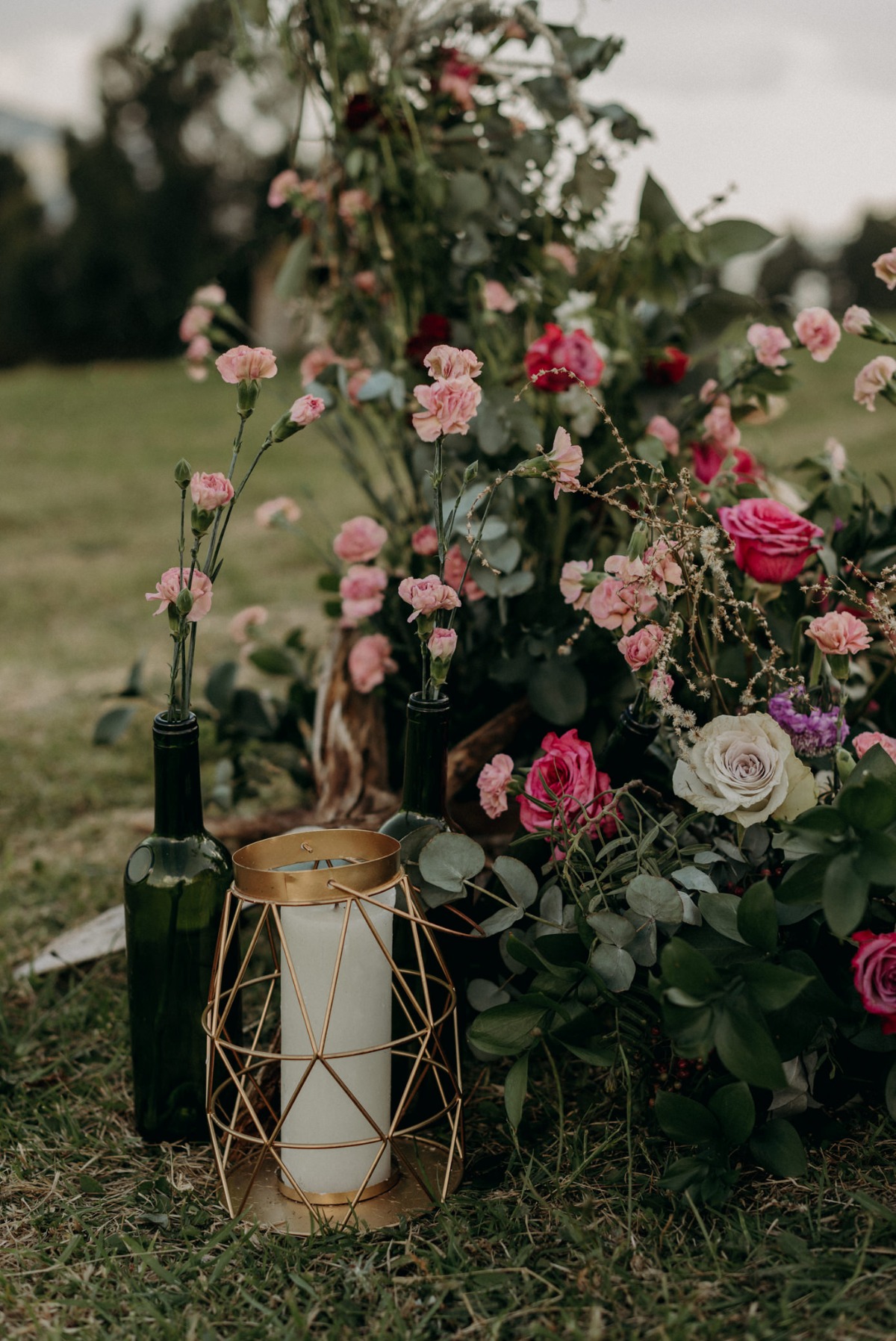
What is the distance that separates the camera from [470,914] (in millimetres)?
1356

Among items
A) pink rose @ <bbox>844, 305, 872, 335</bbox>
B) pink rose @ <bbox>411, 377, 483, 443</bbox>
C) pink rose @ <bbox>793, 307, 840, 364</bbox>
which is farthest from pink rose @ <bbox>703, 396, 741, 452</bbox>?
pink rose @ <bbox>411, 377, 483, 443</bbox>

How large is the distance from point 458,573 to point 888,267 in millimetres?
671

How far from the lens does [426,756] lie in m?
1.24

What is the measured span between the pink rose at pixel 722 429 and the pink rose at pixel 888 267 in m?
0.35

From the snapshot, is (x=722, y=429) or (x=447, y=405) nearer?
(x=447, y=405)

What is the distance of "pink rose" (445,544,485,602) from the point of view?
160cm

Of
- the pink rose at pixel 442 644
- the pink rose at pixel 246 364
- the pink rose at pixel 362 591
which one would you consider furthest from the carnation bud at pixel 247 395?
the pink rose at pixel 362 591

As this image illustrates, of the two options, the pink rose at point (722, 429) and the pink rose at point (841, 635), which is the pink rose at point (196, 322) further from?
the pink rose at point (841, 635)

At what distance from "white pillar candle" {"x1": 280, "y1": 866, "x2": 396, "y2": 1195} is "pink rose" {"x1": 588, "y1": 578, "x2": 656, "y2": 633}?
387 mm

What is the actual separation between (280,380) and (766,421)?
7.30 metres

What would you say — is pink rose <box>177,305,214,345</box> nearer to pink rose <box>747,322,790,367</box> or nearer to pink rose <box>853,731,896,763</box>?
pink rose <box>747,322,790,367</box>

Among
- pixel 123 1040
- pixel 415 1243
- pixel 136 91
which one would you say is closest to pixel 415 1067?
pixel 415 1243

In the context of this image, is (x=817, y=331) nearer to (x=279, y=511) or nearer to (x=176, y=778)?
(x=279, y=511)

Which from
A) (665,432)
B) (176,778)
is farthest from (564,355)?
(176,778)
